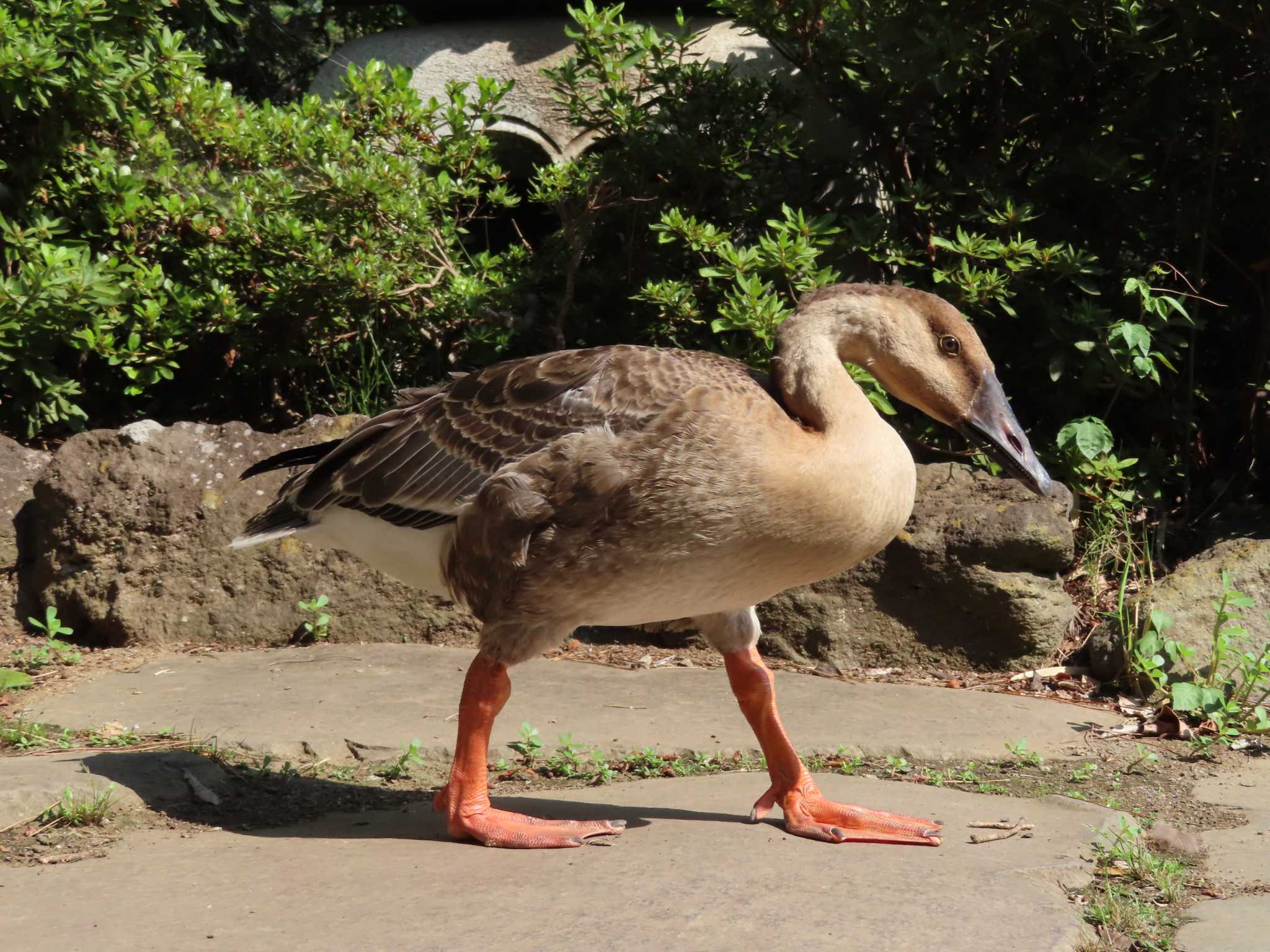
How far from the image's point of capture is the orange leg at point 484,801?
145 inches

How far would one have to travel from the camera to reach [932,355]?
3.75 m

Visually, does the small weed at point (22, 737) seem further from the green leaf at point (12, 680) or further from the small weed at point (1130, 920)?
the small weed at point (1130, 920)

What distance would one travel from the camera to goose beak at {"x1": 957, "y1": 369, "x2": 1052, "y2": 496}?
3.71 meters

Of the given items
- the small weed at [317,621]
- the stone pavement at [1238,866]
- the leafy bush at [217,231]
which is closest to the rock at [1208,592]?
the stone pavement at [1238,866]

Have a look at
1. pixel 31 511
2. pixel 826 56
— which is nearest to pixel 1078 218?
pixel 826 56

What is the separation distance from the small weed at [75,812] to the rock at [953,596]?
3154 mm

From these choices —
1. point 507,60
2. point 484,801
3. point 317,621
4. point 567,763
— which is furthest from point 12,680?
point 507,60

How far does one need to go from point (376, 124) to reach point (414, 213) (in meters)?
0.64

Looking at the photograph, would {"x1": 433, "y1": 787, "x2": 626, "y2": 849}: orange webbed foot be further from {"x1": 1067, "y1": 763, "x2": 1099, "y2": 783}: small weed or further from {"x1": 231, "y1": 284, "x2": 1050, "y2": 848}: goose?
{"x1": 1067, "y1": 763, "x2": 1099, "y2": 783}: small weed

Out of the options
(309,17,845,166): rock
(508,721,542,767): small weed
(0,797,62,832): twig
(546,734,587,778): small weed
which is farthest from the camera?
(309,17,845,166): rock

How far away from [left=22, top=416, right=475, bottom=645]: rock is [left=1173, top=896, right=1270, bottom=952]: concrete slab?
11.8ft

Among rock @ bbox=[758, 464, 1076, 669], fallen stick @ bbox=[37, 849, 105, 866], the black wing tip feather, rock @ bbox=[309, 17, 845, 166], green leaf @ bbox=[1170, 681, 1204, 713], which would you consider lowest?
fallen stick @ bbox=[37, 849, 105, 866]

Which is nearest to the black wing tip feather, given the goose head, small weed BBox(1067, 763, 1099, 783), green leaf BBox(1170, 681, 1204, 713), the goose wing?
the goose wing

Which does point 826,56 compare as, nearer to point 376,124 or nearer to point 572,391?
point 376,124
